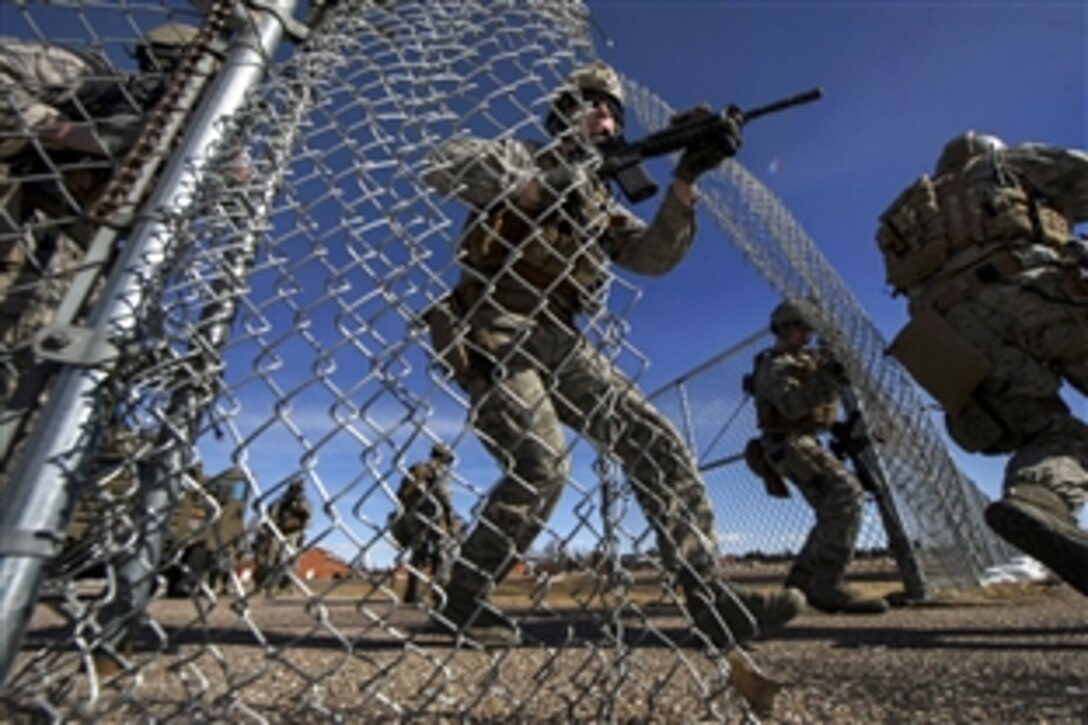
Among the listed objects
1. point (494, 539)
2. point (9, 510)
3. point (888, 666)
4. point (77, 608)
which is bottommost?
point (494, 539)

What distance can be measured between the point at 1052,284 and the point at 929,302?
0.52 meters

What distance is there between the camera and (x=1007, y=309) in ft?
9.29

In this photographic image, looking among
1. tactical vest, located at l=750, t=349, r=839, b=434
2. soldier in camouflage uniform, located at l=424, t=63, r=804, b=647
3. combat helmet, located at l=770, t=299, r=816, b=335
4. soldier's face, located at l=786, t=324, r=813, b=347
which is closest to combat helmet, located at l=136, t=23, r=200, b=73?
→ soldier in camouflage uniform, located at l=424, t=63, r=804, b=647

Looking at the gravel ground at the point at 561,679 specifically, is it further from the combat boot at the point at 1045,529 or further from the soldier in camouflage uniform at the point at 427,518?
the combat boot at the point at 1045,529

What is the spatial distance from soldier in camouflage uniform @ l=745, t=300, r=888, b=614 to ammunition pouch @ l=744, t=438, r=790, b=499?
0.03 metres

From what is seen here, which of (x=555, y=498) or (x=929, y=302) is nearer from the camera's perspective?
(x=555, y=498)

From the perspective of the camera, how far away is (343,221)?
4.52 ft

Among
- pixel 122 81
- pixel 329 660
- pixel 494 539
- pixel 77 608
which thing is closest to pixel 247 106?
pixel 122 81

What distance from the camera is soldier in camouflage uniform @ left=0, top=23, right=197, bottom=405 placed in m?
1.53

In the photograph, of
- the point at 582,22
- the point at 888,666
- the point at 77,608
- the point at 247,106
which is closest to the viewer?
the point at 77,608

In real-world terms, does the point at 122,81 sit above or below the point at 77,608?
above

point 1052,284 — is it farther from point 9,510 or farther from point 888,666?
point 9,510

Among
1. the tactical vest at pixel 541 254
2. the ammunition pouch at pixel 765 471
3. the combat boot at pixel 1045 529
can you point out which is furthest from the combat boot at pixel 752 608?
the ammunition pouch at pixel 765 471

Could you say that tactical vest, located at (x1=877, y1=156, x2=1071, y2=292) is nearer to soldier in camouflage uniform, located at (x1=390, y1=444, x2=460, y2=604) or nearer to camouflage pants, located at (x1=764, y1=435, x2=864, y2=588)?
camouflage pants, located at (x1=764, y1=435, x2=864, y2=588)
